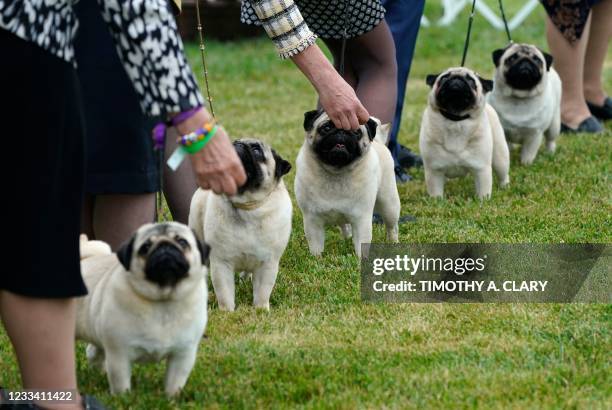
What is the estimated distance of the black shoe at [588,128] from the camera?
8648mm

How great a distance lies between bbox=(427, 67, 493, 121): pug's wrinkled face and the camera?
647 centimetres

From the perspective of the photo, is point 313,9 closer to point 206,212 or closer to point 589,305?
point 206,212

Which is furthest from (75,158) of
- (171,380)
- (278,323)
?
(278,323)

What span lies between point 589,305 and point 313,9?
6.75 ft

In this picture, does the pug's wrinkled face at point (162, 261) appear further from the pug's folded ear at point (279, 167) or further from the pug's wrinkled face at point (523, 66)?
the pug's wrinkled face at point (523, 66)

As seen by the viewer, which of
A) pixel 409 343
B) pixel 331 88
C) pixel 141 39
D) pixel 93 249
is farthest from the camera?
pixel 331 88

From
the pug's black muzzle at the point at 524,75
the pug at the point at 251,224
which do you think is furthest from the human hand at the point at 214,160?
the pug's black muzzle at the point at 524,75

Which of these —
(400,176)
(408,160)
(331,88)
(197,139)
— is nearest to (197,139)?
(197,139)

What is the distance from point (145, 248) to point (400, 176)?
13.3ft

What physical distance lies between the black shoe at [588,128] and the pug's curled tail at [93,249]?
18.8 ft

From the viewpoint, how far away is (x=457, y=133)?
6.59m

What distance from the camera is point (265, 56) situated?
46.3ft

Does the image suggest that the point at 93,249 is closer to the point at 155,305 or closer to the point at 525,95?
the point at 155,305

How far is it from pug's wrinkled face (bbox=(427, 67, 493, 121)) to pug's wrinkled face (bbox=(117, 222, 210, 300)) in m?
3.49
